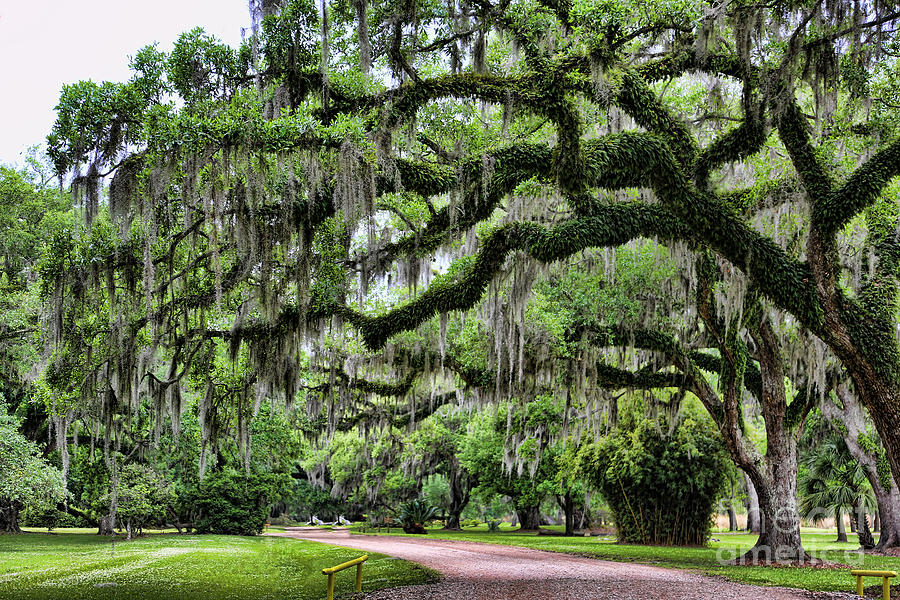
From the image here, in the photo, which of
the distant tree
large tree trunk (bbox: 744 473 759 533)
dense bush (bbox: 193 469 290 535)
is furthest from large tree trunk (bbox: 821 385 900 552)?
the distant tree

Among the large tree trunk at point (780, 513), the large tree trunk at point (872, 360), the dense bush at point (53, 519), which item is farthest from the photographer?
the dense bush at point (53, 519)

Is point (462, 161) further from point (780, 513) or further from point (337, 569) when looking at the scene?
point (780, 513)

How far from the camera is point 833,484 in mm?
22625

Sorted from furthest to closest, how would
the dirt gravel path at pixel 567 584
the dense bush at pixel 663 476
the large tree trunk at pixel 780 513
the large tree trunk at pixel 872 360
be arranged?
the dense bush at pixel 663 476, the large tree trunk at pixel 780 513, the dirt gravel path at pixel 567 584, the large tree trunk at pixel 872 360

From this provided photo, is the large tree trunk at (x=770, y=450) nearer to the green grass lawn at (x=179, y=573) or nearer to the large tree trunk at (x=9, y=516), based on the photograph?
the green grass lawn at (x=179, y=573)

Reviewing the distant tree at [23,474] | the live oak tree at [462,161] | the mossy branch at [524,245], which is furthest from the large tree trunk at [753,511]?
the distant tree at [23,474]

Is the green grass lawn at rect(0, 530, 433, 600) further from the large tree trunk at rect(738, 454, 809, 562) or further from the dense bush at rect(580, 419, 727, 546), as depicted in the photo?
the dense bush at rect(580, 419, 727, 546)

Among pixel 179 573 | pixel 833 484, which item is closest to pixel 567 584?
pixel 179 573

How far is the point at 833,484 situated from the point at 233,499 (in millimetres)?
22097

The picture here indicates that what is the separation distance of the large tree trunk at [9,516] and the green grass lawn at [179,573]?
5.00 metres

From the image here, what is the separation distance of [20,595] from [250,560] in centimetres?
558

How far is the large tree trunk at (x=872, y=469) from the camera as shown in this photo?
55.1ft

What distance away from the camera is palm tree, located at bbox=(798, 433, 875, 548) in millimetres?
22000

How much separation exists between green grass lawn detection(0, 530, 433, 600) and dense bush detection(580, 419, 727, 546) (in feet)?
28.7
